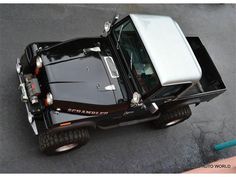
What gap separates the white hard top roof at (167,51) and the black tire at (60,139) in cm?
159

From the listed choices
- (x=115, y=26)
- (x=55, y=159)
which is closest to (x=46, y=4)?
(x=115, y=26)

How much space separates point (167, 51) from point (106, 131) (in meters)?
2.03

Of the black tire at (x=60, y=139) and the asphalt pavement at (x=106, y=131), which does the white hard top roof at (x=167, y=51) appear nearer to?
the black tire at (x=60, y=139)

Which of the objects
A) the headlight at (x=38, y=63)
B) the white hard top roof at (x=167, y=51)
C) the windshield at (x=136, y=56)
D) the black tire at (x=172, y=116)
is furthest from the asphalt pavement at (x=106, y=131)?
the white hard top roof at (x=167, y=51)

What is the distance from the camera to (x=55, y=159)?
5.99 metres

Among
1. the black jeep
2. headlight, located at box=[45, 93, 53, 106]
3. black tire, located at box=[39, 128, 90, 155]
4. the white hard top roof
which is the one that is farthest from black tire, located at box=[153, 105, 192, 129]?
headlight, located at box=[45, 93, 53, 106]

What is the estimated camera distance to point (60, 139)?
18.0ft

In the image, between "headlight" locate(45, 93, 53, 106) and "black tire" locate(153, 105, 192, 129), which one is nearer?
"headlight" locate(45, 93, 53, 106)

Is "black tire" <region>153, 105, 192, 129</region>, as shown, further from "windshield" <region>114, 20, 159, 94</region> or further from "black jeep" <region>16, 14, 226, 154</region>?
"windshield" <region>114, 20, 159, 94</region>

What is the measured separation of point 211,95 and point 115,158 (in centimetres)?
216

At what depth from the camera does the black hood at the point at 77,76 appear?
17.8 ft

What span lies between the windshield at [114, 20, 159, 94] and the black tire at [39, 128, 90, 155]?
4.12 ft

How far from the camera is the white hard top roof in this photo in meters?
5.44

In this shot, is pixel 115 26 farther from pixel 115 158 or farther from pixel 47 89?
pixel 115 158
